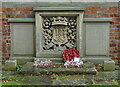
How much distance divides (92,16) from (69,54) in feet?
4.53

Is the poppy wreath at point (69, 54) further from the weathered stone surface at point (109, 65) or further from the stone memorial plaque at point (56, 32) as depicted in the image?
the weathered stone surface at point (109, 65)

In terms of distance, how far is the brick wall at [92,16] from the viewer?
5562mm

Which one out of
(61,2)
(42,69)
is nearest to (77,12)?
(61,2)

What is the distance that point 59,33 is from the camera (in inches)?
219

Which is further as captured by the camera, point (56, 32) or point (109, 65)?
Result: point (56, 32)

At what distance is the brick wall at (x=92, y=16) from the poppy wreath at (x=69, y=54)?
44.0 inches

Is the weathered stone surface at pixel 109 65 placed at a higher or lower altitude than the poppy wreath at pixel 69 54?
lower

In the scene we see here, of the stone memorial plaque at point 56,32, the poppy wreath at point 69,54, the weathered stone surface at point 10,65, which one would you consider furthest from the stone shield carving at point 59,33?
the weathered stone surface at point 10,65

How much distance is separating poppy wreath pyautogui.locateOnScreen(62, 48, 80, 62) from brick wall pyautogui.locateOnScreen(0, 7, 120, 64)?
1.12 meters

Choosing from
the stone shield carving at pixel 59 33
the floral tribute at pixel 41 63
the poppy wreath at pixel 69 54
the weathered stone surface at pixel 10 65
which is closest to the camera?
the floral tribute at pixel 41 63

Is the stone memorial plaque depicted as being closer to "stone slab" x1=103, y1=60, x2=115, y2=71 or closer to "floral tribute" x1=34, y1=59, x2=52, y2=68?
"floral tribute" x1=34, y1=59, x2=52, y2=68

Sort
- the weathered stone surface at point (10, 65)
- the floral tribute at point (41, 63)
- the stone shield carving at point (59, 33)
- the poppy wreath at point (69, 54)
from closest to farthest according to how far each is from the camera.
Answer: the floral tribute at point (41, 63)
the weathered stone surface at point (10, 65)
the poppy wreath at point (69, 54)
the stone shield carving at point (59, 33)

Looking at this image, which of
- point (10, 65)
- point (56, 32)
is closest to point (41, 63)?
point (10, 65)

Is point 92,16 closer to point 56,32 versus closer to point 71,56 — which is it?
point 56,32
